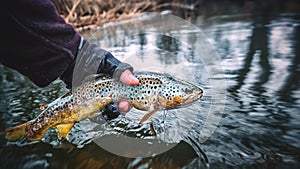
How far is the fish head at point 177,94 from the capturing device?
4.53 ft

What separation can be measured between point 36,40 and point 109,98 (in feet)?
1.57

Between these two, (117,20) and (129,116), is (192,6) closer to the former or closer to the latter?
(117,20)

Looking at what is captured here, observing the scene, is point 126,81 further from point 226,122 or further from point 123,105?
point 226,122

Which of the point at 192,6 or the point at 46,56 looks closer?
the point at 46,56

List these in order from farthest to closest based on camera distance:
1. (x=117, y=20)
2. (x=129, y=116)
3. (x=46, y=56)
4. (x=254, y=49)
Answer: (x=117, y=20) → (x=254, y=49) → (x=129, y=116) → (x=46, y=56)

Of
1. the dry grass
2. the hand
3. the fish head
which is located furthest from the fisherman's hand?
the dry grass

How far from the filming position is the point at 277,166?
1394 millimetres

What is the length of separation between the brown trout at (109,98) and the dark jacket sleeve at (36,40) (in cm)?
17

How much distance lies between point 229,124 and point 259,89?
0.74 m

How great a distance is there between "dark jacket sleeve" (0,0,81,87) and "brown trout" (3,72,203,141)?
174 mm

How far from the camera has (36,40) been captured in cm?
138

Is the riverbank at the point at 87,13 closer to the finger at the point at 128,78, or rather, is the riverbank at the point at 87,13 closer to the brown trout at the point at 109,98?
the brown trout at the point at 109,98

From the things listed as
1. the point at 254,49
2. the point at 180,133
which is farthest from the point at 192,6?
the point at 180,133

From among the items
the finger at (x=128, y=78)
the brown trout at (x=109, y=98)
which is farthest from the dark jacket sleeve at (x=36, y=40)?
the finger at (x=128, y=78)
